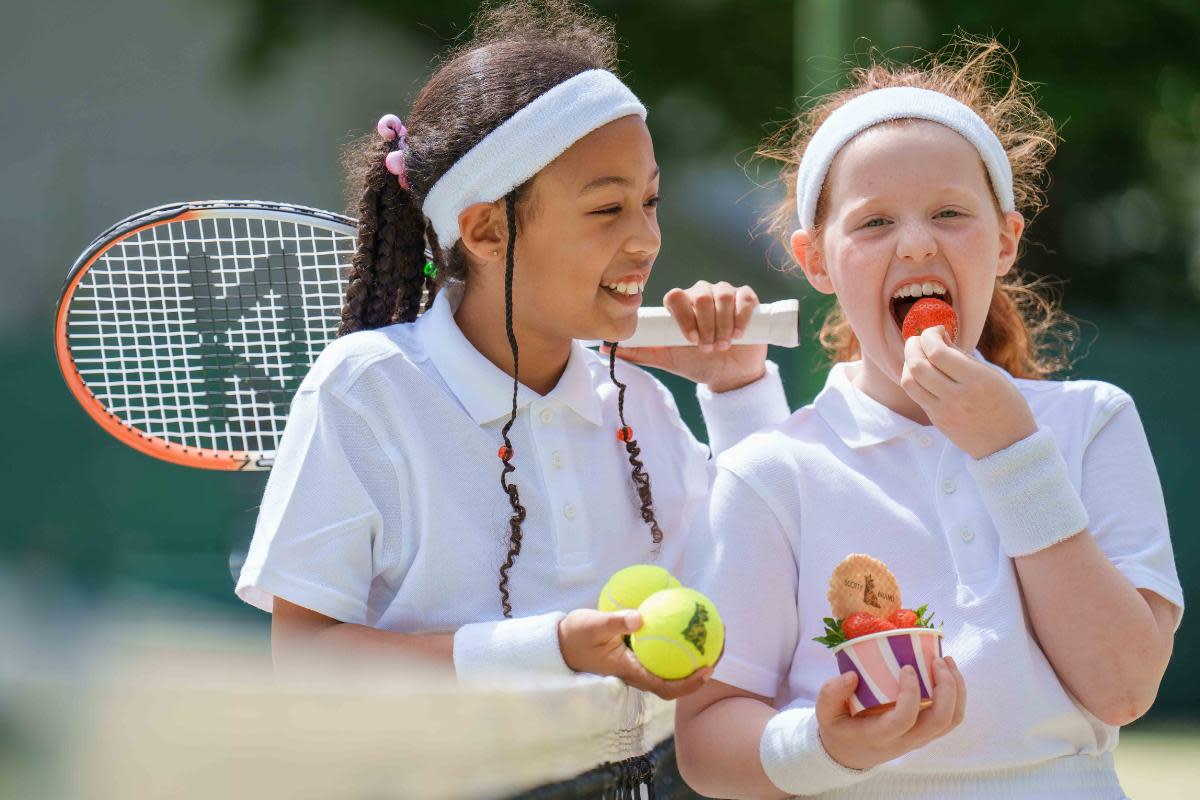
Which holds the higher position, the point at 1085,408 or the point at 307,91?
the point at 307,91

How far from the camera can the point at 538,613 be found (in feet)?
6.90

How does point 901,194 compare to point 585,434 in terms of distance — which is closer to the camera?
point 901,194

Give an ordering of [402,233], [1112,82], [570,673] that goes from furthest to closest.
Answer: [1112,82], [402,233], [570,673]

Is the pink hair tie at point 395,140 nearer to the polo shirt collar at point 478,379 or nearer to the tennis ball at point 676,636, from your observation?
the polo shirt collar at point 478,379

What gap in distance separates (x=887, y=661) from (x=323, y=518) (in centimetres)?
79

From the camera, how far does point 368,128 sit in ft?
22.9

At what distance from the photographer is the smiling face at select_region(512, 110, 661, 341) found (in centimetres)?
222

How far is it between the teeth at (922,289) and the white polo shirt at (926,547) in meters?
0.17

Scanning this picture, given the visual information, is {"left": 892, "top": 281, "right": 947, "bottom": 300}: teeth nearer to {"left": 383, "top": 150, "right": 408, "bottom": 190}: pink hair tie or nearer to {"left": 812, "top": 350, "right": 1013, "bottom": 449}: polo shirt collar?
{"left": 812, "top": 350, "right": 1013, "bottom": 449}: polo shirt collar

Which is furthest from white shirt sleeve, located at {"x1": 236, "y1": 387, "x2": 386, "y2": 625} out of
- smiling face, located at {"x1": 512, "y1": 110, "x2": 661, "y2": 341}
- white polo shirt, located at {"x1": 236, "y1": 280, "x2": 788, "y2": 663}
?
smiling face, located at {"x1": 512, "y1": 110, "x2": 661, "y2": 341}

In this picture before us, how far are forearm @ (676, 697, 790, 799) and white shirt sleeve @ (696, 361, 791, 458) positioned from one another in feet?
2.15

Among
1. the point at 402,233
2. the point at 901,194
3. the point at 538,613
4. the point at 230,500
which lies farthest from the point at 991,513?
the point at 230,500

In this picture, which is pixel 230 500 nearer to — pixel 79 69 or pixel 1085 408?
pixel 79 69

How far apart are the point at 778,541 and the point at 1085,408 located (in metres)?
0.45
